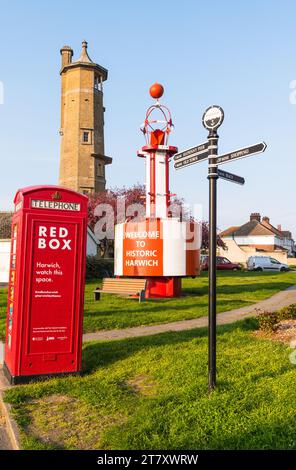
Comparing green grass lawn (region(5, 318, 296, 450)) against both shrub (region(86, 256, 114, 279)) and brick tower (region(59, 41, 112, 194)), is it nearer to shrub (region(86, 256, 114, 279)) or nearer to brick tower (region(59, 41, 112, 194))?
shrub (region(86, 256, 114, 279))

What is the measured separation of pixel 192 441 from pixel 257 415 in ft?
2.74

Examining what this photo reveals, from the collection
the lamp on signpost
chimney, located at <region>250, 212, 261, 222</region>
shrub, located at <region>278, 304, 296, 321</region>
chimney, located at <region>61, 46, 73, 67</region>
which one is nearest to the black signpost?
the lamp on signpost

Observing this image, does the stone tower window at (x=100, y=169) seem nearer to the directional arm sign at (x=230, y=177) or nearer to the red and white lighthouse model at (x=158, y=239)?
the red and white lighthouse model at (x=158, y=239)

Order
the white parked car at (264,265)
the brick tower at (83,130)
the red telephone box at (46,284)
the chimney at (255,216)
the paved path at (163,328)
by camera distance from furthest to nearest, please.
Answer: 1. the chimney at (255,216)
2. the brick tower at (83,130)
3. the white parked car at (264,265)
4. the paved path at (163,328)
5. the red telephone box at (46,284)

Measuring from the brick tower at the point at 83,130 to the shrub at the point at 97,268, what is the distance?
1816 centimetres

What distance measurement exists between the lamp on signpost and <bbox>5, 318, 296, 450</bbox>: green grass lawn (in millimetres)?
385

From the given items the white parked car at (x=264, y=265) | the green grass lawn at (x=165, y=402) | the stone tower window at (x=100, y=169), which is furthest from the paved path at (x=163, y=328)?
the stone tower window at (x=100, y=169)

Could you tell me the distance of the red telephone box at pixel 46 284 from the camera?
20.6 feet

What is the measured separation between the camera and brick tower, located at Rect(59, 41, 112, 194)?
47.4 m

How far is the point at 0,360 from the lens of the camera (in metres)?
7.71

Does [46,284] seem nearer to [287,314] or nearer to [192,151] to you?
[192,151]

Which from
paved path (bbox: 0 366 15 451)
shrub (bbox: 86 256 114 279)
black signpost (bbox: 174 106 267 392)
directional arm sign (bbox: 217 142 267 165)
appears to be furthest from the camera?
shrub (bbox: 86 256 114 279)

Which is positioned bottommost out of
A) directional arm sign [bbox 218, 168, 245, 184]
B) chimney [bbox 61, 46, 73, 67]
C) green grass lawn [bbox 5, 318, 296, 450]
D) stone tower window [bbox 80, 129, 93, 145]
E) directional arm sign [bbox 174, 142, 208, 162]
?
green grass lawn [bbox 5, 318, 296, 450]
